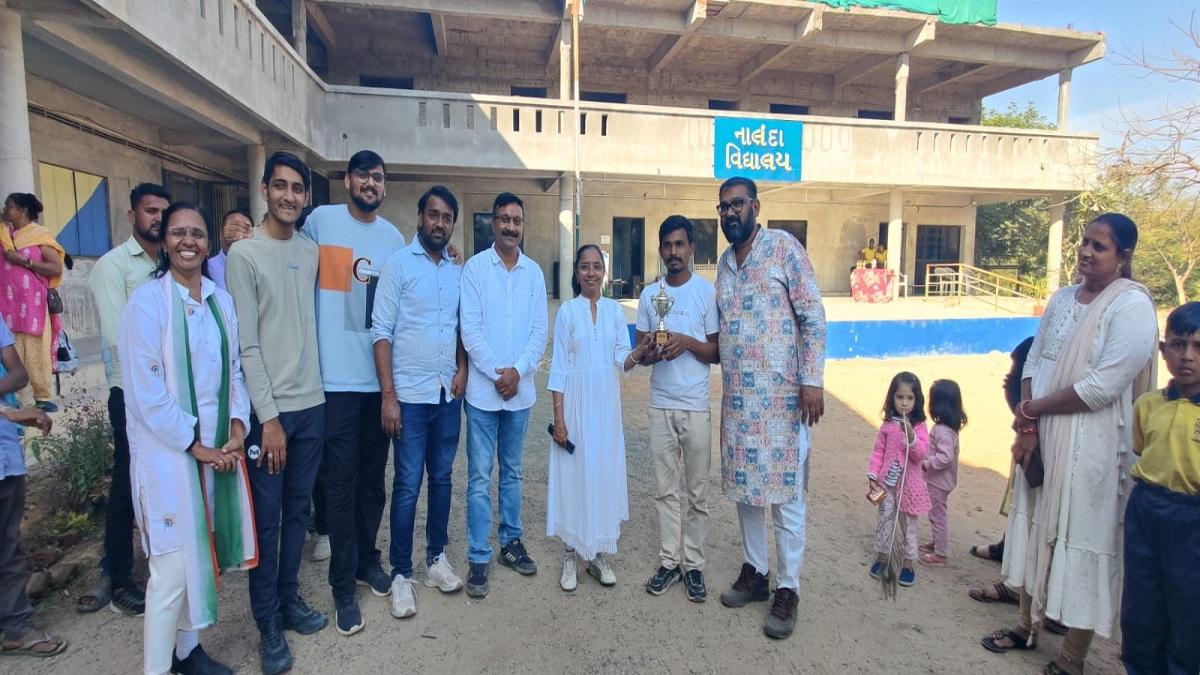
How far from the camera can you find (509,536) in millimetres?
3381

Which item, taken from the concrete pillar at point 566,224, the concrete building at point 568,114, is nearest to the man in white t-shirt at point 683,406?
the concrete building at point 568,114

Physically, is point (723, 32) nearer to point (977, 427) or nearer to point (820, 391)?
point (977, 427)

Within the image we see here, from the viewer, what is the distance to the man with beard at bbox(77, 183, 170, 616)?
2865 millimetres

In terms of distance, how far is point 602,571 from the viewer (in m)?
3.25

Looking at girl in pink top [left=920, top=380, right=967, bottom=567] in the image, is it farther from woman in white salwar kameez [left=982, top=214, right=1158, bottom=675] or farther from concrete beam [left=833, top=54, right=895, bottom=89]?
concrete beam [left=833, top=54, right=895, bottom=89]

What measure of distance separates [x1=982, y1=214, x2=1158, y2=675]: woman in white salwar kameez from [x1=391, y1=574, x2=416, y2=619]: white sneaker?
2.75 meters

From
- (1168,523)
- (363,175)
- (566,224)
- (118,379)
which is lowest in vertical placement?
(1168,523)

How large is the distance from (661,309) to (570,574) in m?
1.45

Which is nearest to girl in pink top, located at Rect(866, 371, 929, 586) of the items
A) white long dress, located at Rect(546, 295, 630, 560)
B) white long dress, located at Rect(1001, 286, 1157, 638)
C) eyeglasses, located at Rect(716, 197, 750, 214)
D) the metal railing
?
white long dress, located at Rect(1001, 286, 1157, 638)

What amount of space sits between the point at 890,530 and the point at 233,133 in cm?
1066

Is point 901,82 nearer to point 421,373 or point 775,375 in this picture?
point 775,375

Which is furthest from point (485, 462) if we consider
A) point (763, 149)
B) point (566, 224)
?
point (763, 149)

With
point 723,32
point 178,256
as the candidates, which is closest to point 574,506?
point 178,256

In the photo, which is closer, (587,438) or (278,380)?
(278,380)
